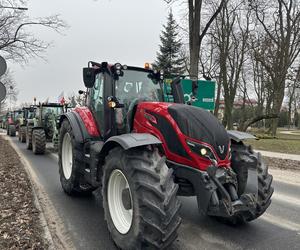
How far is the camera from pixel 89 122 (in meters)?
6.33

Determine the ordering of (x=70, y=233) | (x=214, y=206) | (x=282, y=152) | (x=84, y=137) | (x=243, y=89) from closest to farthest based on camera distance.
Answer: (x=214, y=206) < (x=70, y=233) < (x=84, y=137) < (x=282, y=152) < (x=243, y=89)

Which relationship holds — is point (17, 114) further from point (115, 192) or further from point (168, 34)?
point (115, 192)

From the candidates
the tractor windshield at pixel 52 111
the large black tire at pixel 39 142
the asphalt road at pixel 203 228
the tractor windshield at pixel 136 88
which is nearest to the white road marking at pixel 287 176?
the asphalt road at pixel 203 228

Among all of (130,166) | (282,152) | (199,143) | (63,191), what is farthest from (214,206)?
(282,152)

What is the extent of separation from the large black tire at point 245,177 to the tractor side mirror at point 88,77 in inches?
102

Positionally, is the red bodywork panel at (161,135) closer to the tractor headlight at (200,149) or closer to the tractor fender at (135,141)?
the tractor headlight at (200,149)

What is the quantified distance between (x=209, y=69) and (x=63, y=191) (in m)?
31.8

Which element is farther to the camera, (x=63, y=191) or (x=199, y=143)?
(x=63, y=191)

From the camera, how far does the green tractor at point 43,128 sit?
1410 cm

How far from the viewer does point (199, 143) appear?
4.38m

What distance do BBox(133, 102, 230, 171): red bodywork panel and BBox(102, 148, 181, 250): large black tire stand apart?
409mm

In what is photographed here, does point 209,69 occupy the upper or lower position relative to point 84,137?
upper

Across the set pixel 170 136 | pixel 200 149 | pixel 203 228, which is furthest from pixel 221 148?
pixel 203 228

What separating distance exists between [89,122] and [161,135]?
2125mm
